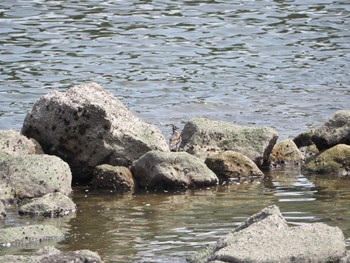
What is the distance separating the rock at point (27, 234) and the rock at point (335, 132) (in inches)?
203

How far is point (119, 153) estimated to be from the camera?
13148mm

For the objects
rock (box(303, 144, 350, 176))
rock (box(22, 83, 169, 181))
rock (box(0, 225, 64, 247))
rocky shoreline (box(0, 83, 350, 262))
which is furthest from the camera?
rock (box(303, 144, 350, 176))

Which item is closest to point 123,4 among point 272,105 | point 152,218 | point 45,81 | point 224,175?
point 45,81

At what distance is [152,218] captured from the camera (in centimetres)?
1101

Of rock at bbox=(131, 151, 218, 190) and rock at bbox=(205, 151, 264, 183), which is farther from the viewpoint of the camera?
rock at bbox=(205, 151, 264, 183)

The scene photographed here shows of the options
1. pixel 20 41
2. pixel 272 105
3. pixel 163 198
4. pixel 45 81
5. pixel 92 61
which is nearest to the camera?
pixel 163 198

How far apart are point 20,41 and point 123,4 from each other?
528 cm

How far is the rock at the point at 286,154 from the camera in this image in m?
Answer: 14.2

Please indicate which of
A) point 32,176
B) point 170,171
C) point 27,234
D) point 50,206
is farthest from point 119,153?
point 27,234

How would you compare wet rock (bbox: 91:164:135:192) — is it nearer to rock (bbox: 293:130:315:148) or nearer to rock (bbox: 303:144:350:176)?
rock (bbox: 303:144:350:176)

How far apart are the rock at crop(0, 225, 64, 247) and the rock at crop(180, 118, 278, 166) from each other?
13.2ft

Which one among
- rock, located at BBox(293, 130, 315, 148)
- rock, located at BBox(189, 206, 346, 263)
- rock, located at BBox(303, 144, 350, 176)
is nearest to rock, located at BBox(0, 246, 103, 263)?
rock, located at BBox(189, 206, 346, 263)

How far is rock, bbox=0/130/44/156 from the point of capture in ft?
42.6

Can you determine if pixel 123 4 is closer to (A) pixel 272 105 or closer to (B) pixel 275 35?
(B) pixel 275 35
